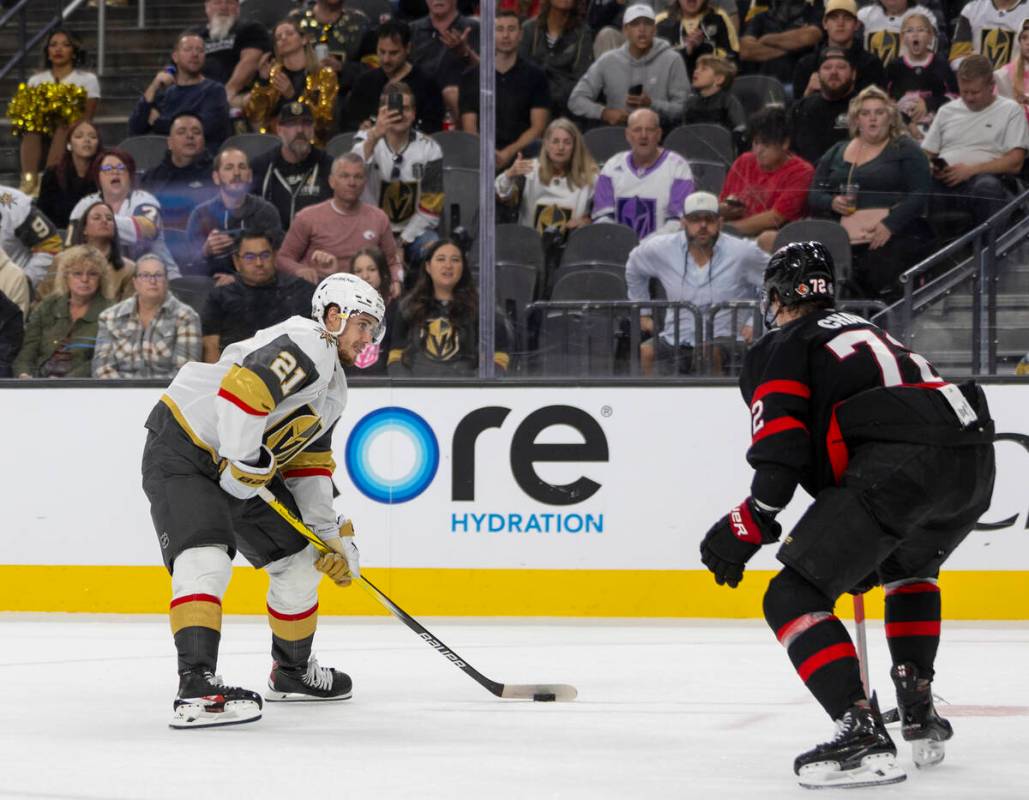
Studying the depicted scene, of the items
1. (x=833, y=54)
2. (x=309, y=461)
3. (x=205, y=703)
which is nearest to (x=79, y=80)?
(x=833, y=54)

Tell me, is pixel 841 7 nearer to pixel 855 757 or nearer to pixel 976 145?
pixel 976 145

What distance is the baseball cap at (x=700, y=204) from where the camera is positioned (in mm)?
5980

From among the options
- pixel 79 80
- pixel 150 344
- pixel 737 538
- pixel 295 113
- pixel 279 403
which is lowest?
pixel 737 538

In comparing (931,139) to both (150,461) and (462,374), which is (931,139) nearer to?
(462,374)

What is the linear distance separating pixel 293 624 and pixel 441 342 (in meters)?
1.84

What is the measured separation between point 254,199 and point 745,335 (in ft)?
6.65

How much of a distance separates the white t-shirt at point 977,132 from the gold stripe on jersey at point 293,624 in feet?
10.4

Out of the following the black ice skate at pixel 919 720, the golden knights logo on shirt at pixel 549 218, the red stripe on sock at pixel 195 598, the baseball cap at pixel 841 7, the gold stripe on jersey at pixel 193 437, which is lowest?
the black ice skate at pixel 919 720

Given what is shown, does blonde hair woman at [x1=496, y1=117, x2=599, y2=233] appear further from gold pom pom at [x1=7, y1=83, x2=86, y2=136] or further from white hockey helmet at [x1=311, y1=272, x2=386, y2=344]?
gold pom pom at [x1=7, y1=83, x2=86, y2=136]

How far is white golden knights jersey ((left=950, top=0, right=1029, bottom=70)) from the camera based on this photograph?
6.16 m

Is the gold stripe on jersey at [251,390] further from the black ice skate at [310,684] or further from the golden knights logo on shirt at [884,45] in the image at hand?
the golden knights logo on shirt at [884,45]

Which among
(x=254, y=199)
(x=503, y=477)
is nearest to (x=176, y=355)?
(x=254, y=199)

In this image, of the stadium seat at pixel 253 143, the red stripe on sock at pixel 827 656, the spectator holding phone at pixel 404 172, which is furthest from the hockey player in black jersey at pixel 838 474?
the stadium seat at pixel 253 143

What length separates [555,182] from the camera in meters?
6.15
